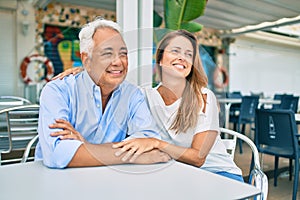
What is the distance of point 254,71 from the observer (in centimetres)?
970

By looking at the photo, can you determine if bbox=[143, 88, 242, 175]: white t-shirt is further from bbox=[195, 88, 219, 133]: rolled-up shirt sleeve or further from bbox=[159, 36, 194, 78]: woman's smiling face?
bbox=[159, 36, 194, 78]: woman's smiling face

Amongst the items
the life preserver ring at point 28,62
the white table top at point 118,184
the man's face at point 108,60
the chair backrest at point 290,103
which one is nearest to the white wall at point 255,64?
the chair backrest at point 290,103

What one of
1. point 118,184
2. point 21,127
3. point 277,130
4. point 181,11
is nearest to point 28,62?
point 21,127

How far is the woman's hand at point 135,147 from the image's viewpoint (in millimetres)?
1024

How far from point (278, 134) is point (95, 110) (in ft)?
6.38

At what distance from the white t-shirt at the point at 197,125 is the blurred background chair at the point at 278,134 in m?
1.31

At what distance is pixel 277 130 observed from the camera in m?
2.60

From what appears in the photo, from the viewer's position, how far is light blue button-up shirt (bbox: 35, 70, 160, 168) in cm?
121

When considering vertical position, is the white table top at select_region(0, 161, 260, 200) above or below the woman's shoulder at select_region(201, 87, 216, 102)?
below

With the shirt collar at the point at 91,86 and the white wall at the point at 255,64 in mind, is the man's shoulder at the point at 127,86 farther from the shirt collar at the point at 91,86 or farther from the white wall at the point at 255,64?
the white wall at the point at 255,64

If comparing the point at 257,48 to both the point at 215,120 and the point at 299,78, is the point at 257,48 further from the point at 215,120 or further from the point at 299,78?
the point at 215,120

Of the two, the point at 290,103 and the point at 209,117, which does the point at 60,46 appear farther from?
the point at 209,117

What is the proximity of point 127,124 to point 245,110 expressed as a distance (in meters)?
3.91

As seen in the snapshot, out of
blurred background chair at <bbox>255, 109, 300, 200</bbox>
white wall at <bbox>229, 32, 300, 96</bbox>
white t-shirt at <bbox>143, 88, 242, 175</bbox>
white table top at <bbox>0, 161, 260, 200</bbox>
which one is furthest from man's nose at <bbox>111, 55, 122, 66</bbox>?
white wall at <bbox>229, 32, 300, 96</bbox>
